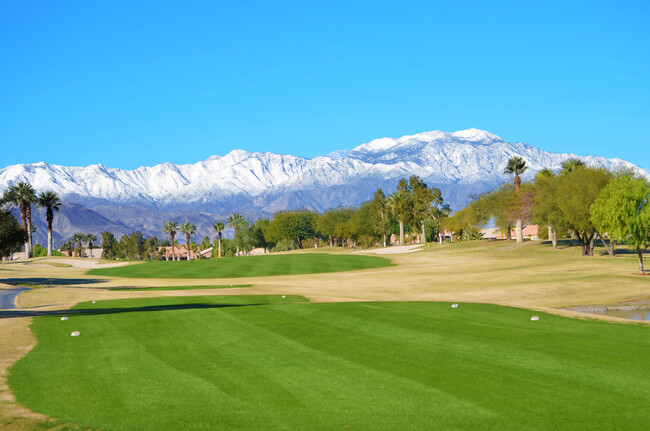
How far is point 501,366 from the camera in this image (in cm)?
1426

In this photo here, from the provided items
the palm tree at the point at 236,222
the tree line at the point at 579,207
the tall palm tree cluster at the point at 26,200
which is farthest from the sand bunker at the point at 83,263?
the palm tree at the point at 236,222

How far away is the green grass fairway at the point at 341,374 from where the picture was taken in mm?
10547

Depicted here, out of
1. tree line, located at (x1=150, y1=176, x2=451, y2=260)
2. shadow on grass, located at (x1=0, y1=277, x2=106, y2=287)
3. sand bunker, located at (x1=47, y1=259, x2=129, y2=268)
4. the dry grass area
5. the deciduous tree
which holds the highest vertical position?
tree line, located at (x1=150, y1=176, x2=451, y2=260)

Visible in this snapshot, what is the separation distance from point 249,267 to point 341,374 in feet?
237

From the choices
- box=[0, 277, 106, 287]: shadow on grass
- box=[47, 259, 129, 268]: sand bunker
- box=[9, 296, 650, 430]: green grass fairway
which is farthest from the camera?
box=[47, 259, 129, 268]: sand bunker

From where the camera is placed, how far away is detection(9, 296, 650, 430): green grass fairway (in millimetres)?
10547

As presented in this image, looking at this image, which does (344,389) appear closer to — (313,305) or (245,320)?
(245,320)

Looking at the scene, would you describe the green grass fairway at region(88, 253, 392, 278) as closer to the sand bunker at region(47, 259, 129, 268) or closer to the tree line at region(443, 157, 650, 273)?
the sand bunker at region(47, 259, 129, 268)

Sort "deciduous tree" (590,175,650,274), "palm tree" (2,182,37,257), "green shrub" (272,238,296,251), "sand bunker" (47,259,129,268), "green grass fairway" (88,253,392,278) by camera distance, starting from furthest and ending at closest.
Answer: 1. "green shrub" (272,238,296,251)
2. "palm tree" (2,182,37,257)
3. "sand bunker" (47,259,129,268)
4. "green grass fairway" (88,253,392,278)
5. "deciduous tree" (590,175,650,274)

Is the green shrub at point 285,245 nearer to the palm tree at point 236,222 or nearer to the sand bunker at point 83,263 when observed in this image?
the palm tree at point 236,222

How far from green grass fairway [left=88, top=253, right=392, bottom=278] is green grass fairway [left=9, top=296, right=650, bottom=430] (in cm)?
5485

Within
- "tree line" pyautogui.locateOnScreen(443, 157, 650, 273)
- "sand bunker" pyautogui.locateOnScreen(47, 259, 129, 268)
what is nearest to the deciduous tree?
"tree line" pyautogui.locateOnScreen(443, 157, 650, 273)

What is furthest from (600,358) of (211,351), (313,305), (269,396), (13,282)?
(13,282)

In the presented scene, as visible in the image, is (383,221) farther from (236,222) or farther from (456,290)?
(456,290)
